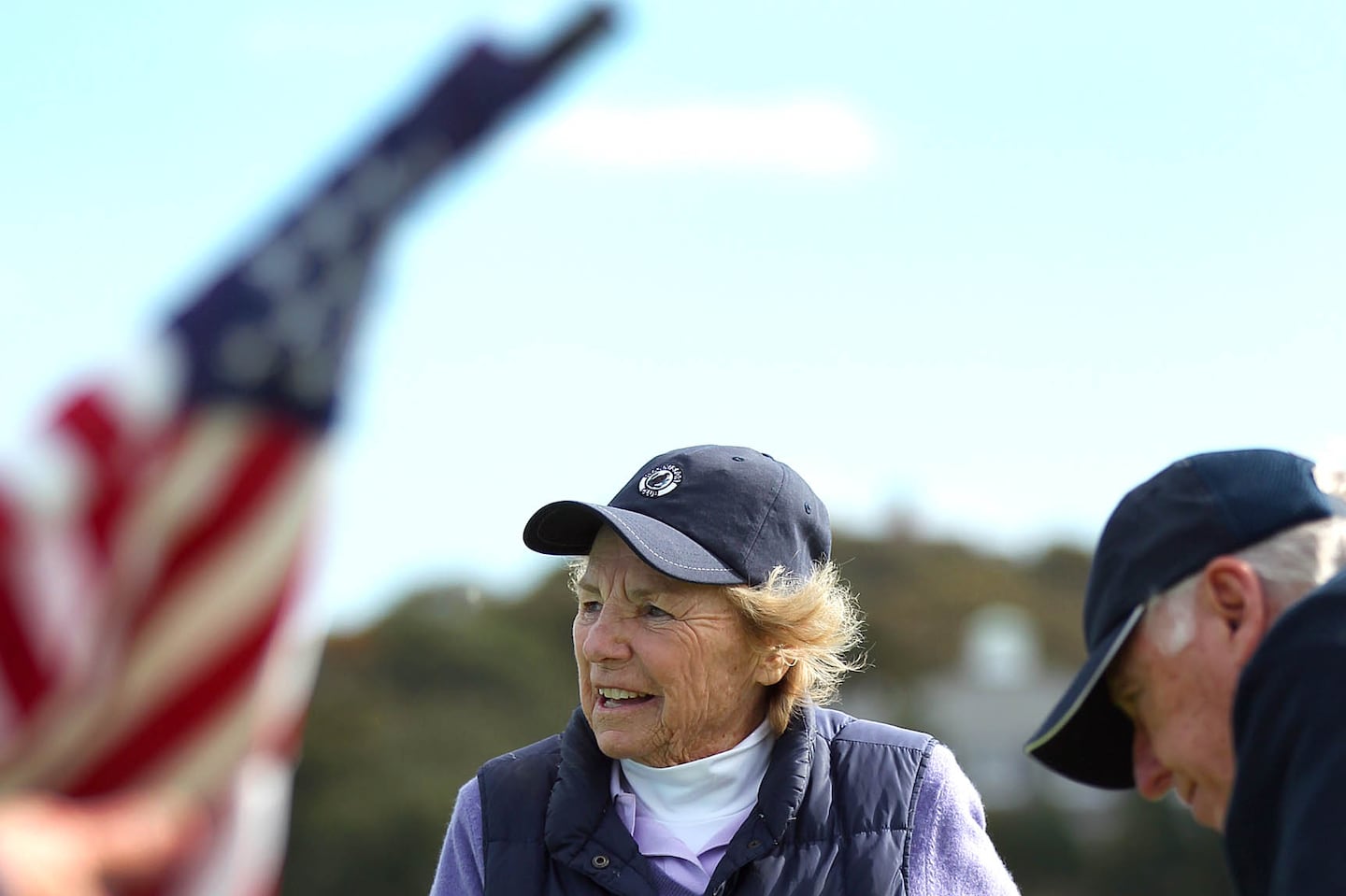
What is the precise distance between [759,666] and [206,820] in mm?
2054

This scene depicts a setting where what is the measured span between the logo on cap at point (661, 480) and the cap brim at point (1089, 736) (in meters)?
1.10

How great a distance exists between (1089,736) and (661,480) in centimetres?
123

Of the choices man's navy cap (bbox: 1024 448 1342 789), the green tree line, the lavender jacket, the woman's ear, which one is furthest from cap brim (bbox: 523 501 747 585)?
the green tree line

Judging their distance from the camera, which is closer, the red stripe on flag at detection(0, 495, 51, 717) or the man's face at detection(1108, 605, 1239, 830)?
the red stripe on flag at detection(0, 495, 51, 717)

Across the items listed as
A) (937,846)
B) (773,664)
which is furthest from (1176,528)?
(773,664)

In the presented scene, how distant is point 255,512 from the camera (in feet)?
4.94

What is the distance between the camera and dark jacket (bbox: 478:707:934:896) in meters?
3.16

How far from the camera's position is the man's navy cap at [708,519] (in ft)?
10.8

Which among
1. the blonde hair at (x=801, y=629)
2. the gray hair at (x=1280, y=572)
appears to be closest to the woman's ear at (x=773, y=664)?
the blonde hair at (x=801, y=629)

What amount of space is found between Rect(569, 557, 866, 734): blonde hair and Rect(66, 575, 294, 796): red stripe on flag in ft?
6.34

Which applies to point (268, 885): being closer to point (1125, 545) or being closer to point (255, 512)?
point (255, 512)

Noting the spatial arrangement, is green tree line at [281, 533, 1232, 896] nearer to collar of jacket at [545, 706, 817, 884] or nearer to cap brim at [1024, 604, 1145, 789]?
collar of jacket at [545, 706, 817, 884]

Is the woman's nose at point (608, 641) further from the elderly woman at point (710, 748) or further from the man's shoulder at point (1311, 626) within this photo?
the man's shoulder at point (1311, 626)

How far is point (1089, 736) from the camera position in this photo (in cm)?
248
